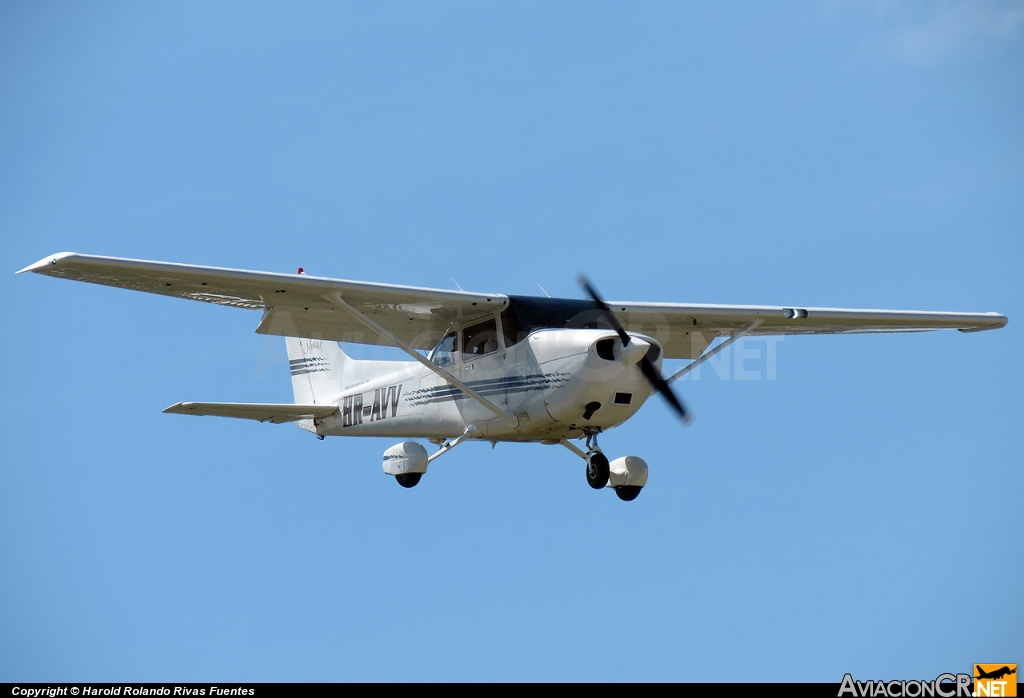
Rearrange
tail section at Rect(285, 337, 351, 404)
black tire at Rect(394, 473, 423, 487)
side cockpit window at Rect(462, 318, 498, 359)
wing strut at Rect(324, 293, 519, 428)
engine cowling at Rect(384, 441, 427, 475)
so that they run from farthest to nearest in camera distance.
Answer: tail section at Rect(285, 337, 351, 404)
black tire at Rect(394, 473, 423, 487)
engine cowling at Rect(384, 441, 427, 475)
side cockpit window at Rect(462, 318, 498, 359)
wing strut at Rect(324, 293, 519, 428)

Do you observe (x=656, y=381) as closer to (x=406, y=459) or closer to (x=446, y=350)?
(x=446, y=350)

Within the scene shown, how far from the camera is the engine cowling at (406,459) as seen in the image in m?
16.6

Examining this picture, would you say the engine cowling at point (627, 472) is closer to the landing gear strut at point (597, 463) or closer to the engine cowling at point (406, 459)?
the landing gear strut at point (597, 463)

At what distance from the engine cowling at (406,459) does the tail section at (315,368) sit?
3.38m

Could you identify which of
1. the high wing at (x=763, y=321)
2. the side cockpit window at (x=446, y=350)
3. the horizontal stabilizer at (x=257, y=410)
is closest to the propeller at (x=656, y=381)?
the high wing at (x=763, y=321)

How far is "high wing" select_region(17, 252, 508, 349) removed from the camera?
14.0 m

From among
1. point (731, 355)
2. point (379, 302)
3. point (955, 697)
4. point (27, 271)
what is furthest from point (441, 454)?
point (955, 697)

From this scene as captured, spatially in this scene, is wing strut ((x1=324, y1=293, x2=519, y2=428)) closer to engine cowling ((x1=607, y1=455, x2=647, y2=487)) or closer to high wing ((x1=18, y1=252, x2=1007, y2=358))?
high wing ((x1=18, y1=252, x2=1007, y2=358))

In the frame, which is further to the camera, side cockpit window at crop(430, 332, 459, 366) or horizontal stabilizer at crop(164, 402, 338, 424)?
horizontal stabilizer at crop(164, 402, 338, 424)

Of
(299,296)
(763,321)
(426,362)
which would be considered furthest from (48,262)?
(763,321)

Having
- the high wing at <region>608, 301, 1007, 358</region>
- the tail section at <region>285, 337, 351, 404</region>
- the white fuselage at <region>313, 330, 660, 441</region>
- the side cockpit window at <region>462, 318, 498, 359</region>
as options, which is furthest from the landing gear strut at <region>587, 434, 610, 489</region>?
the tail section at <region>285, 337, 351, 404</region>

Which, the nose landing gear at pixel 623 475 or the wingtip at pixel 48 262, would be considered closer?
the wingtip at pixel 48 262

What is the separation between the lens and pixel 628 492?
16.2m

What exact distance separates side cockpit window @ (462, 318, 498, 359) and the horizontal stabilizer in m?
3.50
